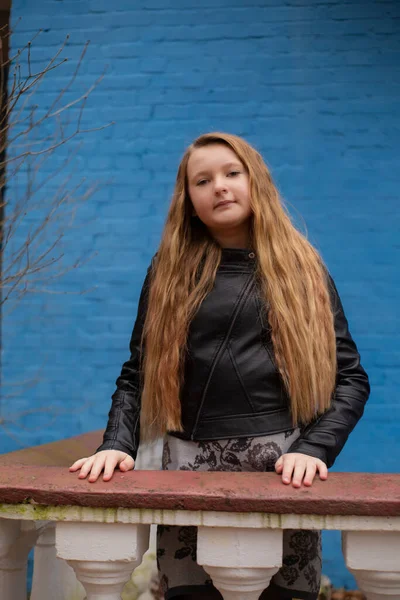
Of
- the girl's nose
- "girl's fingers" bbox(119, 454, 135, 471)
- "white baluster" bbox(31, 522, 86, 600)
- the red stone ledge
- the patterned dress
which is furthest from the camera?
"white baluster" bbox(31, 522, 86, 600)

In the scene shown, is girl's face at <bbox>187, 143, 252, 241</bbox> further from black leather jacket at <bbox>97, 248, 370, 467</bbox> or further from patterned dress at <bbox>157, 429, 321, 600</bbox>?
patterned dress at <bbox>157, 429, 321, 600</bbox>

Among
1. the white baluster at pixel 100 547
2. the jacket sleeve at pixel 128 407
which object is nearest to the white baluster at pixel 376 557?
the white baluster at pixel 100 547

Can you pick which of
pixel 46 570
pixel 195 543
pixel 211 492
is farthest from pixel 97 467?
pixel 46 570

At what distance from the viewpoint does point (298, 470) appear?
4.56 feet

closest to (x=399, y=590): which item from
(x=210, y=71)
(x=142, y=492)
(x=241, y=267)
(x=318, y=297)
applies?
(x=142, y=492)

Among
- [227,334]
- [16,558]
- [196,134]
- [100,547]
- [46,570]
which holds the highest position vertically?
[196,134]

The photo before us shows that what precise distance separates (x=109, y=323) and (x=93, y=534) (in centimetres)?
244

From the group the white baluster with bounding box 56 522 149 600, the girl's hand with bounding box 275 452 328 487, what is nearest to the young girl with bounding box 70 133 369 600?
the girl's hand with bounding box 275 452 328 487

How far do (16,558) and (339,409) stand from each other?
0.93 meters

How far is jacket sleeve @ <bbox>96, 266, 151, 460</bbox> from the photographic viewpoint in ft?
5.73

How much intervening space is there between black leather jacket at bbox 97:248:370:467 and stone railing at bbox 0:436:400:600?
0.32 metres

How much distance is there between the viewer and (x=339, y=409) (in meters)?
1.72

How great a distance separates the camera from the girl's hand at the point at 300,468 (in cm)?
135

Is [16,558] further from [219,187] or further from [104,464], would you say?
[219,187]
